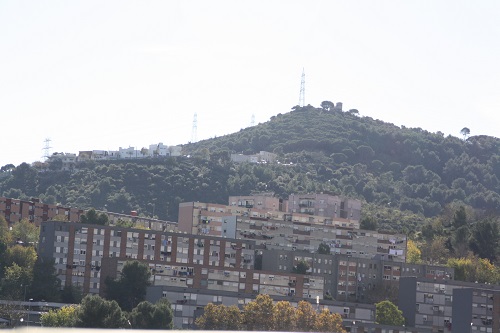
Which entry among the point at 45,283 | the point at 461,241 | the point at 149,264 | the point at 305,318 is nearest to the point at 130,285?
the point at 45,283

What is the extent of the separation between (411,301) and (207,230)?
4578cm

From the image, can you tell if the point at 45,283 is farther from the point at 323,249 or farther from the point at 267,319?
the point at 323,249

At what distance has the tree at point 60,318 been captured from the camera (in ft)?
374

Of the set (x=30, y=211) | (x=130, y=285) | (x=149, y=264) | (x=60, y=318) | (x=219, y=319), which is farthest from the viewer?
(x=30, y=211)

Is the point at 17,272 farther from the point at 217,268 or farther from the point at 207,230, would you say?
the point at 207,230

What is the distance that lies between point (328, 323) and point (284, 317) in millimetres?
4278

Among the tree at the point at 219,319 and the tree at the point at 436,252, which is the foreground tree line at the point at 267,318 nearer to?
the tree at the point at 219,319

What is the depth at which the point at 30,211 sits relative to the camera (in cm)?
19688

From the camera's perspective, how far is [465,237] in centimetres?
18400

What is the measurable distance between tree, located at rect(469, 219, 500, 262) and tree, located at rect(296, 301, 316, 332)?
61975 mm

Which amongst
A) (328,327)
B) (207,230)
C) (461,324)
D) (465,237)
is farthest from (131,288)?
(465,237)

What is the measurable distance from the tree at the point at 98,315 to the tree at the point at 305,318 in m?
18.1

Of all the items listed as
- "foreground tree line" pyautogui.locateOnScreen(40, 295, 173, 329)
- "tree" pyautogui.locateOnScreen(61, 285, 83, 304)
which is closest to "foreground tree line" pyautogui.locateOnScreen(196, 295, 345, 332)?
"foreground tree line" pyautogui.locateOnScreen(40, 295, 173, 329)

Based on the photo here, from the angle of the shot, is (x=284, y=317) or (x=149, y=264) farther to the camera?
(x=149, y=264)
